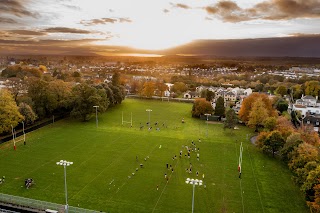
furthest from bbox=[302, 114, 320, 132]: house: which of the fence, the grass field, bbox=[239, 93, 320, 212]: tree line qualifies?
the fence

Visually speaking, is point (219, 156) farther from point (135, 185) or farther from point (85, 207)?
point (85, 207)

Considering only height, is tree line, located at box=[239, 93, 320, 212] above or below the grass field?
above

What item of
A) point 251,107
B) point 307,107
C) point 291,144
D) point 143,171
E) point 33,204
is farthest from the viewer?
point 307,107

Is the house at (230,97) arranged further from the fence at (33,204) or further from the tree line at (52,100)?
the fence at (33,204)

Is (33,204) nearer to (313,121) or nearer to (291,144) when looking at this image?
(291,144)

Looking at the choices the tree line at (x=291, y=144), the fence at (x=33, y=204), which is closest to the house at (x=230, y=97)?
the tree line at (x=291, y=144)

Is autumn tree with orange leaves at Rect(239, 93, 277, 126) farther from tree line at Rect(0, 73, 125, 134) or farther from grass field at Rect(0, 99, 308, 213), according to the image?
tree line at Rect(0, 73, 125, 134)

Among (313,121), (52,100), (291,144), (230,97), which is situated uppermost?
(52,100)

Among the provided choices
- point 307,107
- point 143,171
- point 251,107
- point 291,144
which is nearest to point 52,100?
point 143,171
